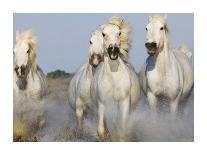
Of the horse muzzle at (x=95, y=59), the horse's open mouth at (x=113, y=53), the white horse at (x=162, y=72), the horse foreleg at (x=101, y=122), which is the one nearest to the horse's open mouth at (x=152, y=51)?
the white horse at (x=162, y=72)

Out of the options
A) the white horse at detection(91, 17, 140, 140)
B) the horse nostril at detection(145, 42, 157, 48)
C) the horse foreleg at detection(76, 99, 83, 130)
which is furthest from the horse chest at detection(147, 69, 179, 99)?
the horse foreleg at detection(76, 99, 83, 130)

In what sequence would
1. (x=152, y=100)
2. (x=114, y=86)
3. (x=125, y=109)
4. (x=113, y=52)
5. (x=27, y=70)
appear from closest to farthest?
1. (x=113, y=52)
2. (x=114, y=86)
3. (x=125, y=109)
4. (x=152, y=100)
5. (x=27, y=70)

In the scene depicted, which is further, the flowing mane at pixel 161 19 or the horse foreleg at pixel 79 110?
the horse foreleg at pixel 79 110

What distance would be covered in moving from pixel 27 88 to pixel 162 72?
1.27 m

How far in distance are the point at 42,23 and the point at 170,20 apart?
119cm

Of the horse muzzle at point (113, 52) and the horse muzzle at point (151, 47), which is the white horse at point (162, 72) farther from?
the horse muzzle at point (113, 52)

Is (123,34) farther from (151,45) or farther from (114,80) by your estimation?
→ (114,80)

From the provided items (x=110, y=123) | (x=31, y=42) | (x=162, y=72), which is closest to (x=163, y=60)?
(x=162, y=72)

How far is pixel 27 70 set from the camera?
7.26m

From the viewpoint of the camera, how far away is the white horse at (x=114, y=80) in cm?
682

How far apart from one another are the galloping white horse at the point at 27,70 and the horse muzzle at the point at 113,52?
0.84 metres
